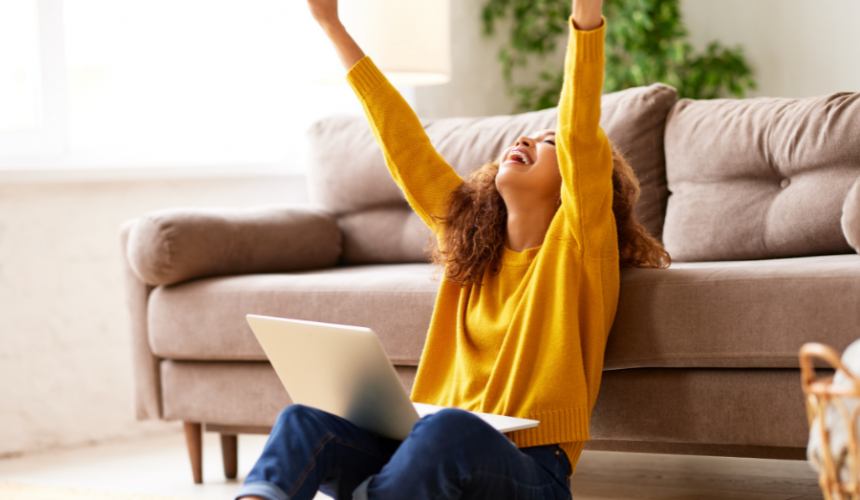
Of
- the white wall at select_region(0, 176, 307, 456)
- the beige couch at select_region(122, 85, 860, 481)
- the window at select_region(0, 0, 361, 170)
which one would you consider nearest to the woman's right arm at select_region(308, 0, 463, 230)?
the beige couch at select_region(122, 85, 860, 481)

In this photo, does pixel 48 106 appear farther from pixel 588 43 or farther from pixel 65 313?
pixel 588 43

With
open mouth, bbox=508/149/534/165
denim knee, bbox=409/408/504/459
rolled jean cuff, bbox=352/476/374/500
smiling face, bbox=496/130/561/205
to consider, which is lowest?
rolled jean cuff, bbox=352/476/374/500

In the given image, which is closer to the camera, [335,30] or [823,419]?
[823,419]

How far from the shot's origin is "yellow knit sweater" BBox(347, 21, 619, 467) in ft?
4.33

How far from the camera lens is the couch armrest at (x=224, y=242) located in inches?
81.0

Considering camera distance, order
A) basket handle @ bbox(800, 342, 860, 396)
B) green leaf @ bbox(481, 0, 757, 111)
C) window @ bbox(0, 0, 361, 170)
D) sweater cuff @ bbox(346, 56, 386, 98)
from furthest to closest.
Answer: green leaf @ bbox(481, 0, 757, 111) → window @ bbox(0, 0, 361, 170) → sweater cuff @ bbox(346, 56, 386, 98) → basket handle @ bbox(800, 342, 860, 396)

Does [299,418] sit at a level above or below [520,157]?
below

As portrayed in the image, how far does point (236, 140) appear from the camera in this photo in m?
3.20

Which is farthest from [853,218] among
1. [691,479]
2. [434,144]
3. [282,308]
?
[434,144]

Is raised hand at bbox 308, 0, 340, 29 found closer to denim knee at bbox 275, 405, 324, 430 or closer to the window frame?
denim knee at bbox 275, 405, 324, 430

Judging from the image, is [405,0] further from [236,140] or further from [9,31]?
[9,31]

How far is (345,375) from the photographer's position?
4.13 ft

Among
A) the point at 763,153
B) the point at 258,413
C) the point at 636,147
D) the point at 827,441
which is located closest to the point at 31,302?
the point at 258,413

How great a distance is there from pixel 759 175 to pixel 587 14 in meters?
0.85
